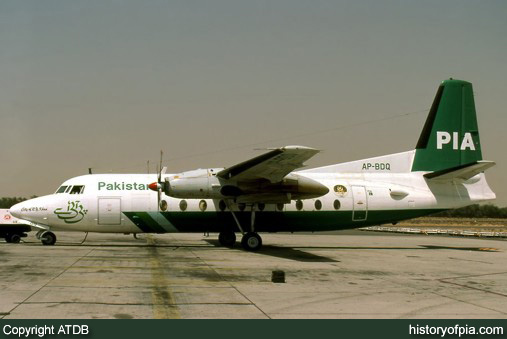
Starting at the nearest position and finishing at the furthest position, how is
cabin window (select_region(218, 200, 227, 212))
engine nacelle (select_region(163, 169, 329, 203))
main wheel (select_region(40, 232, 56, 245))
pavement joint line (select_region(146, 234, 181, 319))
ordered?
pavement joint line (select_region(146, 234, 181, 319))
engine nacelle (select_region(163, 169, 329, 203))
cabin window (select_region(218, 200, 227, 212))
main wheel (select_region(40, 232, 56, 245))

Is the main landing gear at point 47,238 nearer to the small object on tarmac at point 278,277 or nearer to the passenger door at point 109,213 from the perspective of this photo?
the passenger door at point 109,213

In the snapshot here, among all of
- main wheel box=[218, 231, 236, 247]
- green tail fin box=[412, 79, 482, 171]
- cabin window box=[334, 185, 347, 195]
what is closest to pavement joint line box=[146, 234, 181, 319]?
main wheel box=[218, 231, 236, 247]

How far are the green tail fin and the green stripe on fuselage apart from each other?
256 cm

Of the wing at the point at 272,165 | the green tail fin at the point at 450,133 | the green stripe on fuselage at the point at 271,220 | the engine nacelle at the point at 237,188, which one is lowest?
the green stripe on fuselage at the point at 271,220

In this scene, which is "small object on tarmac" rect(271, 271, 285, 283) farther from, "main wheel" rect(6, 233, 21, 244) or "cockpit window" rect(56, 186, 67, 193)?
"main wheel" rect(6, 233, 21, 244)

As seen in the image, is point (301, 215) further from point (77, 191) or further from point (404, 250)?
point (77, 191)

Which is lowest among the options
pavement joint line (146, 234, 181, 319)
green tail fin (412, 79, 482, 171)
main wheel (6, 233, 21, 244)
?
pavement joint line (146, 234, 181, 319)

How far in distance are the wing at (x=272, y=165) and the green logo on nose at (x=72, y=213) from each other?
20.8 ft

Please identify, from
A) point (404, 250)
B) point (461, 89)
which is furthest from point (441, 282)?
point (461, 89)

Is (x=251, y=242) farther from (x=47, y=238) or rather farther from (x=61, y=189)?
(x=47, y=238)

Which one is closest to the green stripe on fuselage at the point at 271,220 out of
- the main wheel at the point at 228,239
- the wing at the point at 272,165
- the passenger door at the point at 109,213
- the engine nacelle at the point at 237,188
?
the passenger door at the point at 109,213

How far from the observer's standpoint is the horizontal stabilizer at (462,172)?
22.7 metres

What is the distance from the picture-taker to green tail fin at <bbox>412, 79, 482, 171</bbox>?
25.4 metres

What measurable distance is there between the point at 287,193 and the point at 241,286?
10357 mm
